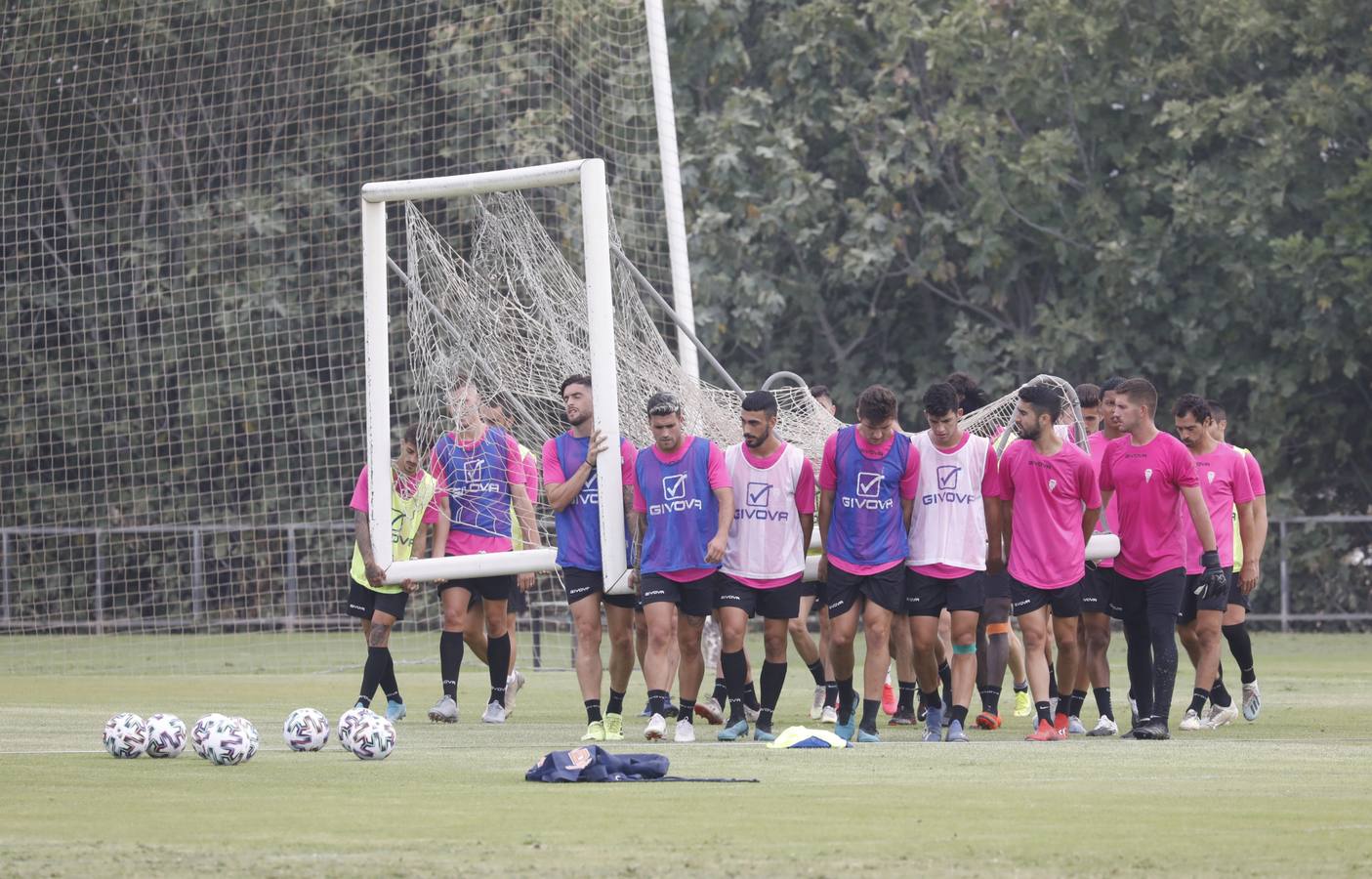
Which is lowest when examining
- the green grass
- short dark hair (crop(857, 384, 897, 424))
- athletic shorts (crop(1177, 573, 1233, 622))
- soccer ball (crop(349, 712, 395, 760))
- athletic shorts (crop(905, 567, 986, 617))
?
the green grass

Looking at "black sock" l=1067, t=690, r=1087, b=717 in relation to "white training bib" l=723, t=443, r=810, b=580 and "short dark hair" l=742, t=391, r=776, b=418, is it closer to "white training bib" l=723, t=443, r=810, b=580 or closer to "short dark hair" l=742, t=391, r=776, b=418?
"white training bib" l=723, t=443, r=810, b=580

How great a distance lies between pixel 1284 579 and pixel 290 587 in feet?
40.8

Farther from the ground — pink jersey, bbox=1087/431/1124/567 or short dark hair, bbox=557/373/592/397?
short dark hair, bbox=557/373/592/397

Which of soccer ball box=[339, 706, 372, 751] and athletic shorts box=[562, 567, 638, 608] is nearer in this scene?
soccer ball box=[339, 706, 372, 751]

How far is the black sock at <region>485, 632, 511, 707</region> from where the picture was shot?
14438 millimetres

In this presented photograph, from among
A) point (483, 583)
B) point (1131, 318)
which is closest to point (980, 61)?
point (1131, 318)

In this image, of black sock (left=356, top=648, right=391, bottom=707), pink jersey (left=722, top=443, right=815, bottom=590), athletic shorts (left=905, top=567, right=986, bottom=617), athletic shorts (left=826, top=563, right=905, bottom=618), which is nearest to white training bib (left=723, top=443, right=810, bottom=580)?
pink jersey (left=722, top=443, right=815, bottom=590)

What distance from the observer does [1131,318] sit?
2928 centimetres

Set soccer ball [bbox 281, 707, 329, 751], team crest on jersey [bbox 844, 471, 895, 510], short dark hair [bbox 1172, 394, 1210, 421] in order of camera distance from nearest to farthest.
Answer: soccer ball [bbox 281, 707, 329, 751] → team crest on jersey [bbox 844, 471, 895, 510] → short dark hair [bbox 1172, 394, 1210, 421]

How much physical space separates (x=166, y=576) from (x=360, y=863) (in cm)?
2133

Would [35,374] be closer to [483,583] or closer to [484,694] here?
[484,694]

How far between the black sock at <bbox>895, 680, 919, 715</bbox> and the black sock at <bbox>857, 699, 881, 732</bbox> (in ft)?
5.80

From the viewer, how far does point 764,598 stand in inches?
491

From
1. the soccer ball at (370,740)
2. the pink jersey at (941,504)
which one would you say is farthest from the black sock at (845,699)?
the soccer ball at (370,740)
